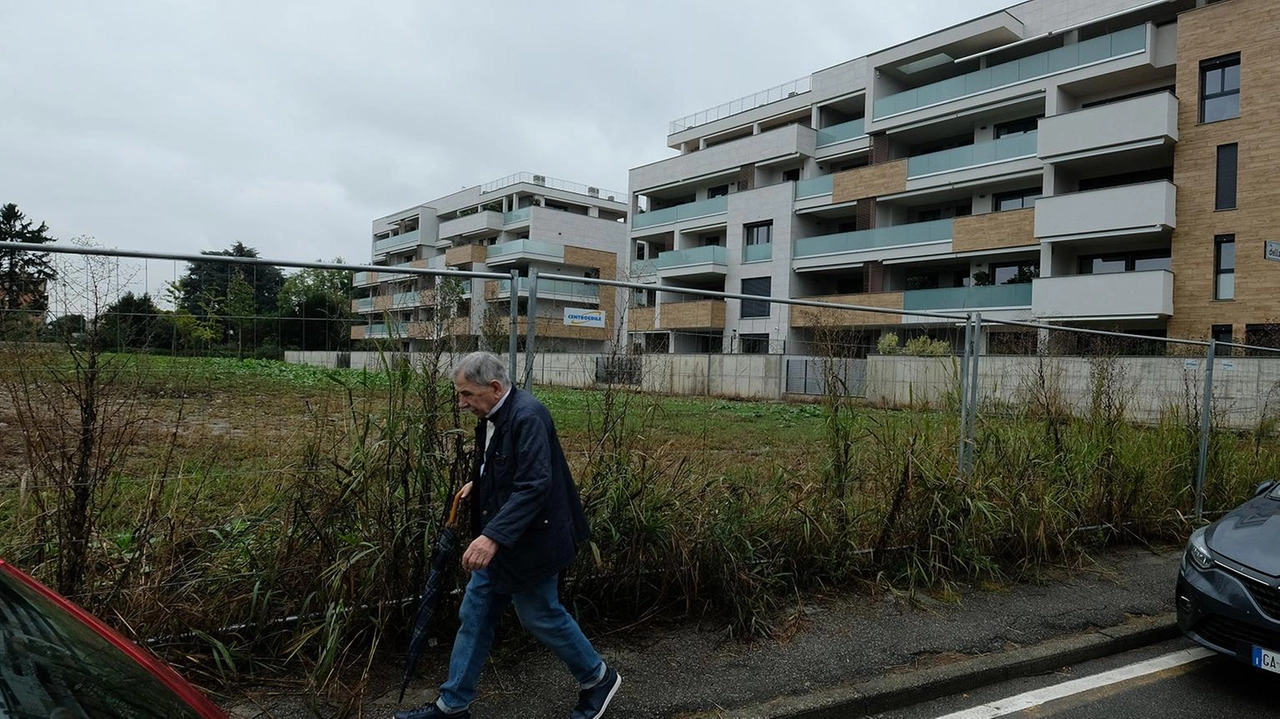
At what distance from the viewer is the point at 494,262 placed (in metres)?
56.1

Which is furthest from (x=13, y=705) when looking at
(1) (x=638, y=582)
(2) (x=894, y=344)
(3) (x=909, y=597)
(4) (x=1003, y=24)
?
(4) (x=1003, y=24)

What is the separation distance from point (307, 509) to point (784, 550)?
2979 mm

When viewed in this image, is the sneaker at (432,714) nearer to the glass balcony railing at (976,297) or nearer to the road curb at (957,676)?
the road curb at (957,676)

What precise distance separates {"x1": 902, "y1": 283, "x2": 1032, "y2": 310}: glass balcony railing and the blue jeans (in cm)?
2683

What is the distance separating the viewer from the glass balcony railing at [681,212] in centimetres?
4112

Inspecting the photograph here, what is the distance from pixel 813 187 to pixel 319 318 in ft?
115

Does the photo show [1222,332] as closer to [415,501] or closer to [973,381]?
[973,381]

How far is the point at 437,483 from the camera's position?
4.01m

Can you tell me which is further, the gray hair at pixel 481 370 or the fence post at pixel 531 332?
the fence post at pixel 531 332

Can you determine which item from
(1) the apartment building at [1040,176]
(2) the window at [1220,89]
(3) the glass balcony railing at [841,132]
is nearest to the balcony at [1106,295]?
(1) the apartment building at [1040,176]

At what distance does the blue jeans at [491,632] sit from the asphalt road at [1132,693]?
64.2 inches

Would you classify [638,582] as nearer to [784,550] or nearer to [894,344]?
[784,550]

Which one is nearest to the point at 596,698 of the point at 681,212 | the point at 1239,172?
the point at 1239,172

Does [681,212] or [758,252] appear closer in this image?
[758,252]
